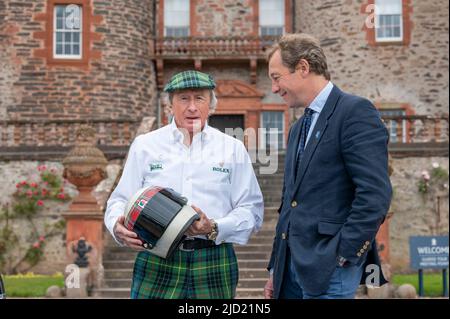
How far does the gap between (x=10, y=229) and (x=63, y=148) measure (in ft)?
7.20

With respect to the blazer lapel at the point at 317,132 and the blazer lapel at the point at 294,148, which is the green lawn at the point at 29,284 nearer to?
the blazer lapel at the point at 294,148

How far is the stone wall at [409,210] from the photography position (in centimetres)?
1709

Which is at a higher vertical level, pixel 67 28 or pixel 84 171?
pixel 67 28

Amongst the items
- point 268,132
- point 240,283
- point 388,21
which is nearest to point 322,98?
point 240,283

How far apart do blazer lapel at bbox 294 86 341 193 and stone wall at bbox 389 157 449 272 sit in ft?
45.0

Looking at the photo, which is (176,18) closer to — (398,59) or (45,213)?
(398,59)

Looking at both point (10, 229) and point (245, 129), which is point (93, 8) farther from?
point (10, 229)

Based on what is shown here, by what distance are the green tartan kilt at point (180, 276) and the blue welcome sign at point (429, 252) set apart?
900 centimetres

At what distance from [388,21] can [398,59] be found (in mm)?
1294

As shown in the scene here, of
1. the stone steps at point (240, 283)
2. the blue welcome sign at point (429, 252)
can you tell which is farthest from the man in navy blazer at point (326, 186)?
the blue welcome sign at point (429, 252)

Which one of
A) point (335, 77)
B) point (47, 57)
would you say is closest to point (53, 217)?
point (47, 57)

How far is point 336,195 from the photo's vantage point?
3.75 meters

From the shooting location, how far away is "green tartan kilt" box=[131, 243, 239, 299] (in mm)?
4109

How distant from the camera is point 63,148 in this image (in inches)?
687
